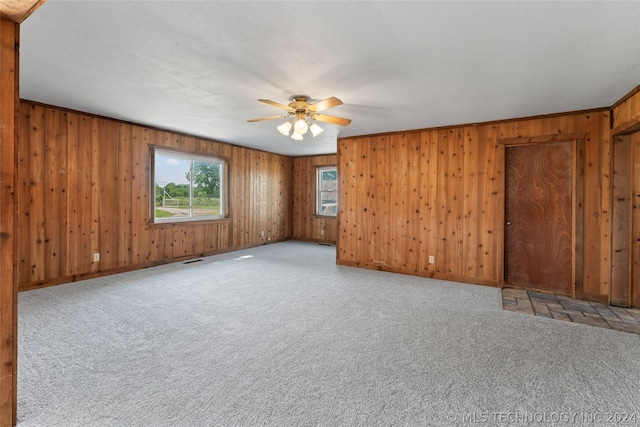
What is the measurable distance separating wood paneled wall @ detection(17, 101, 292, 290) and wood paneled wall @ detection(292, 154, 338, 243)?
2.87 metres

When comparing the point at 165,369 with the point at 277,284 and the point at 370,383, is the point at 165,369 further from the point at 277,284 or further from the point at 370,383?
the point at 277,284

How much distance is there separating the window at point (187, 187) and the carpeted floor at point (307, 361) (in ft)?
7.17

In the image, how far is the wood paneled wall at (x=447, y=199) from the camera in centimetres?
383

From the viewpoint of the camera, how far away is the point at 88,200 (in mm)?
4469

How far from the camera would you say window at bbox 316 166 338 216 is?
27.7ft

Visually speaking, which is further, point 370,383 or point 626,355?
point 626,355

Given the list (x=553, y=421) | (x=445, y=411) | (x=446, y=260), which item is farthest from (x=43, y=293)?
(x=446, y=260)

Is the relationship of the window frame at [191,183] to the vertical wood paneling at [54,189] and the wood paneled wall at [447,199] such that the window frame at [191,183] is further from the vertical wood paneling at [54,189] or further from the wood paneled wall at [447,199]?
the wood paneled wall at [447,199]

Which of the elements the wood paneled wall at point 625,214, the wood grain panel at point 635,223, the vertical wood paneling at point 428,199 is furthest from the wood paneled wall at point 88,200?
the wood grain panel at point 635,223

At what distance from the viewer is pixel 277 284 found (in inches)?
168

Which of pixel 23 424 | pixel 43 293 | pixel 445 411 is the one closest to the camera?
pixel 23 424

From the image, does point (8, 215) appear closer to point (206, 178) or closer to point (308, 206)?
point (206, 178)

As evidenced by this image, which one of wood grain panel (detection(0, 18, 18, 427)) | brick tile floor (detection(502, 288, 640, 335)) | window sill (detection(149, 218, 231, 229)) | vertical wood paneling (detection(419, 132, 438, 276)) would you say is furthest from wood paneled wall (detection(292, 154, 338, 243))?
wood grain panel (detection(0, 18, 18, 427))

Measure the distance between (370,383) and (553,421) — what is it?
1.02 m
